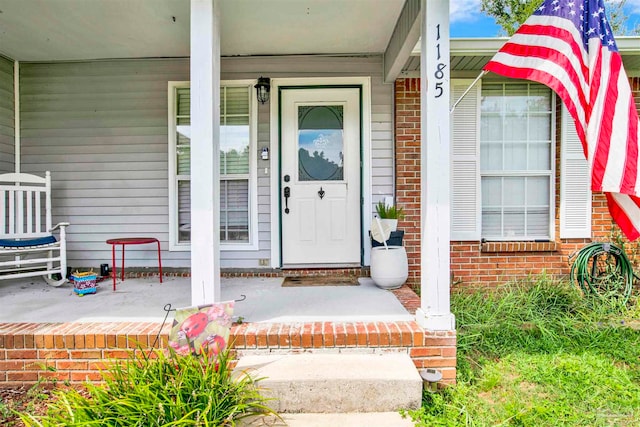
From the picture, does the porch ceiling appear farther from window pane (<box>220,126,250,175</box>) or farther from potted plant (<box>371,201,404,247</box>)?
potted plant (<box>371,201,404,247</box>)

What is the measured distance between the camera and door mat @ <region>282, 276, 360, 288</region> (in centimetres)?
355

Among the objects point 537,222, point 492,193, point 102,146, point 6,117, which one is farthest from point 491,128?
point 6,117

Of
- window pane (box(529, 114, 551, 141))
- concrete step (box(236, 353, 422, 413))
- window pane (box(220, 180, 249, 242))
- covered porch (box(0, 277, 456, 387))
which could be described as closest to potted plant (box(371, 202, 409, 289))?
covered porch (box(0, 277, 456, 387))

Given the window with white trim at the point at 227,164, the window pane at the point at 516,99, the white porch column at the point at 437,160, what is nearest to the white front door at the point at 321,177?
the window with white trim at the point at 227,164

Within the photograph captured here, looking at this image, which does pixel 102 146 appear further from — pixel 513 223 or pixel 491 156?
pixel 513 223

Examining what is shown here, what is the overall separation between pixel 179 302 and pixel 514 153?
363 centimetres

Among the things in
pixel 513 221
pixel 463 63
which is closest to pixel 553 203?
pixel 513 221

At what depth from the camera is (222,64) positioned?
4004mm

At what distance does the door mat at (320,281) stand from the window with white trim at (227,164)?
674 millimetres

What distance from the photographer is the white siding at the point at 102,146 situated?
407cm

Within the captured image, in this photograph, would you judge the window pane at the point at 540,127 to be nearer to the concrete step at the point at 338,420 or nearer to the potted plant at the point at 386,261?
the potted plant at the point at 386,261

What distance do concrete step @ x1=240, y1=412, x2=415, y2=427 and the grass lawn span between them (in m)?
0.12

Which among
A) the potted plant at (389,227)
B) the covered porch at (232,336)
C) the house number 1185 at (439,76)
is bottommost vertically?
the covered porch at (232,336)

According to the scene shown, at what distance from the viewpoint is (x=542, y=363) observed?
8.06 ft
